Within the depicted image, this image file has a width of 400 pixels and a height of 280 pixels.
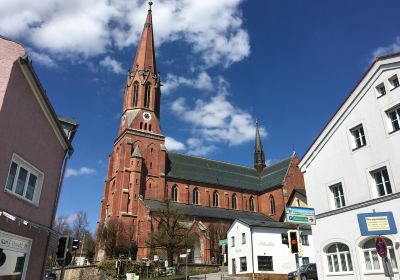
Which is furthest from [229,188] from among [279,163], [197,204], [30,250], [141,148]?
[30,250]

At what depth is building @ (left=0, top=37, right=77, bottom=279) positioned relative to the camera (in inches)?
392

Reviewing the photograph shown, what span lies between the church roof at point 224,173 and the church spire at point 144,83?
33.0 feet

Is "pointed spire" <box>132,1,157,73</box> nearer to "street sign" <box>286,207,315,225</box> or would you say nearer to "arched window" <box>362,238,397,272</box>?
"arched window" <box>362,238,397,272</box>

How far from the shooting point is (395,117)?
54.7 feet

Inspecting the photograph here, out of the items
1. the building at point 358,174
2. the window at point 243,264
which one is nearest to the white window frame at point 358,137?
the building at point 358,174

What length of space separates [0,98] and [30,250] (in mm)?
5309

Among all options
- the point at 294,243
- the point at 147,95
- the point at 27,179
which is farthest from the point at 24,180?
the point at 147,95

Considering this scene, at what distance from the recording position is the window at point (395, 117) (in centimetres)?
1644

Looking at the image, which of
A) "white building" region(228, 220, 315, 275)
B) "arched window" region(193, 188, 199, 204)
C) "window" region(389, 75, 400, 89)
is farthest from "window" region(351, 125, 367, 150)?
"arched window" region(193, 188, 199, 204)

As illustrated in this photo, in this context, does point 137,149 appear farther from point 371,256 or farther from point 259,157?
point 371,256

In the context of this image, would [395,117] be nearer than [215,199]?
Yes

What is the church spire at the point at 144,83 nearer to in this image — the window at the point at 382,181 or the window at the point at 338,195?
the window at the point at 338,195

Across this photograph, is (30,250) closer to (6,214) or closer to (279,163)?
(6,214)

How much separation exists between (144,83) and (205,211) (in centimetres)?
2511
